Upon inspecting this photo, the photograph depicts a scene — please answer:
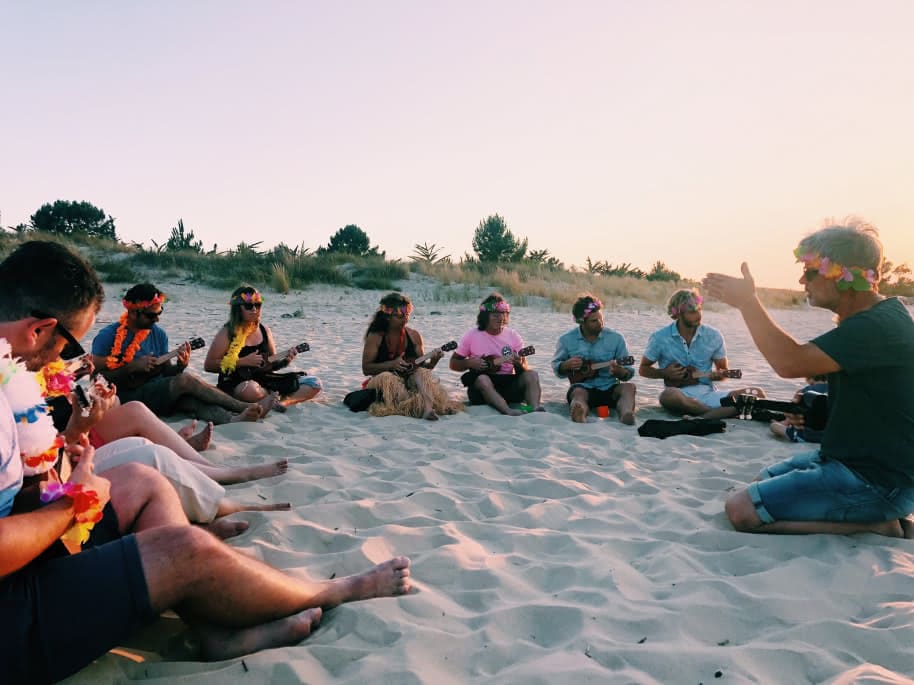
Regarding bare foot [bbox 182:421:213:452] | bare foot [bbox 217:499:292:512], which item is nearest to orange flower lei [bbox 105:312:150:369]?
bare foot [bbox 182:421:213:452]

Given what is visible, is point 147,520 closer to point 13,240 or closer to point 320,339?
point 320,339

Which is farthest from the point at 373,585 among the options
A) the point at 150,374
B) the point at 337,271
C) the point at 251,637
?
the point at 337,271

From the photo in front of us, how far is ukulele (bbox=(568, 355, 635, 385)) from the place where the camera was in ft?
21.9

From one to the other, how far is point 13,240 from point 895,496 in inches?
783

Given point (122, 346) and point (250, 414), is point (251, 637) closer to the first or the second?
point (250, 414)

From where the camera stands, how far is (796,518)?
3344 mm

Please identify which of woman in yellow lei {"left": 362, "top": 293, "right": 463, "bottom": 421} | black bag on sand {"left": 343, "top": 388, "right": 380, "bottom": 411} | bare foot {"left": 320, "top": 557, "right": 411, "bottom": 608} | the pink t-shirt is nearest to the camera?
bare foot {"left": 320, "top": 557, "right": 411, "bottom": 608}

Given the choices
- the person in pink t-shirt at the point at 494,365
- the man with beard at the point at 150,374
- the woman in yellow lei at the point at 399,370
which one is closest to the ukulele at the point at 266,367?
the man with beard at the point at 150,374

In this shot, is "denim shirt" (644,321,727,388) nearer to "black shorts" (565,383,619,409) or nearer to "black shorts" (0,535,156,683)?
"black shorts" (565,383,619,409)

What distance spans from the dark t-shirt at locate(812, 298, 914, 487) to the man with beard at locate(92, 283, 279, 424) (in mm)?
4305

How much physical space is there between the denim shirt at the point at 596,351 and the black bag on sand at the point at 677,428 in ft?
3.41

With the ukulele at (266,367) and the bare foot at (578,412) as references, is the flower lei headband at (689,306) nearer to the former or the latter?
the bare foot at (578,412)

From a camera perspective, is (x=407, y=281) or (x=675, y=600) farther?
(x=407, y=281)

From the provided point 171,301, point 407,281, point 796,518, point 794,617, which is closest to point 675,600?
point 794,617
